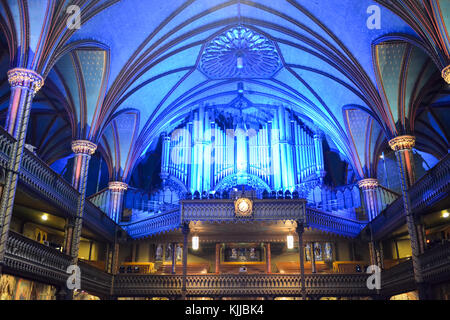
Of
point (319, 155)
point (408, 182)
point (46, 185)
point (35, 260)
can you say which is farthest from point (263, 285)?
point (46, 185)

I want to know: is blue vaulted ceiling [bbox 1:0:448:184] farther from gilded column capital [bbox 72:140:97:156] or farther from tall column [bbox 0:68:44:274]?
tall column [bbox 0:68:44:274]

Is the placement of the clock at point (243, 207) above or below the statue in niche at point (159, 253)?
above

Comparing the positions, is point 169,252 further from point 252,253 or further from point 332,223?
point 332,223

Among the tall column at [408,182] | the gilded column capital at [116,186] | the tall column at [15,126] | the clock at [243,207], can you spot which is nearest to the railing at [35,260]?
the tall column at [15,126]

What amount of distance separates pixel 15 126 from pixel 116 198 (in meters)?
10.6

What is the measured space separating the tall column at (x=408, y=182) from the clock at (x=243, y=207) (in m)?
6.17

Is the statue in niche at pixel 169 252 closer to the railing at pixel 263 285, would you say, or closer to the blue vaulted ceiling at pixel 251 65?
the railing at pixel 263 285

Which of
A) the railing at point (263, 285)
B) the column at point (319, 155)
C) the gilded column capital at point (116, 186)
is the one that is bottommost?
the railing at point (263, 285)

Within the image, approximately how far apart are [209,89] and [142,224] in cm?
874

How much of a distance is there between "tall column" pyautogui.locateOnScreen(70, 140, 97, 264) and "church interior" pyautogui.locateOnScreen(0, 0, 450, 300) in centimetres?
7

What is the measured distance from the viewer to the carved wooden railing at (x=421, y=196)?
13234 mm

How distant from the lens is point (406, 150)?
1677cm

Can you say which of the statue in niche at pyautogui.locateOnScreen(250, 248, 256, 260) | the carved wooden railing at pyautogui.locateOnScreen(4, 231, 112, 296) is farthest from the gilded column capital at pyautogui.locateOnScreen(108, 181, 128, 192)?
the statue in niche at pyautogui.locateOnScreen(250, 248, 256, 260)
